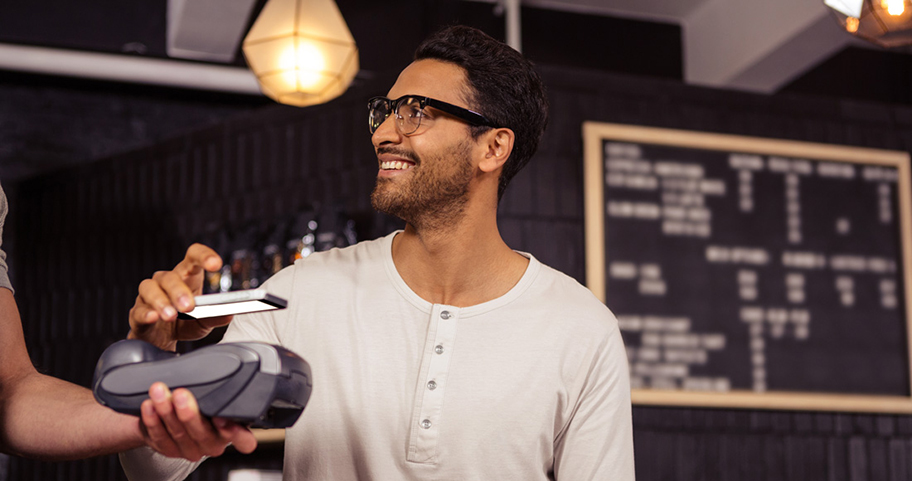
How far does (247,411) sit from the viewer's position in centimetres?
97

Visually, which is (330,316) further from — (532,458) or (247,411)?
(247,411)

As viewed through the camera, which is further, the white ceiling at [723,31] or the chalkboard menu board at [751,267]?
the white ceiling at [723,31]

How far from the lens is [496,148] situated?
69.9 inches

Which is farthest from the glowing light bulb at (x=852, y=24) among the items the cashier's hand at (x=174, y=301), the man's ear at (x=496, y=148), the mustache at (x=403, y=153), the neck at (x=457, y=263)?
the cashier's hand at (x=174, y=301)

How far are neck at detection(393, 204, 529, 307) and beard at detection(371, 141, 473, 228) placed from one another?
20 mm

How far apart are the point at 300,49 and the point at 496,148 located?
1.62 metres

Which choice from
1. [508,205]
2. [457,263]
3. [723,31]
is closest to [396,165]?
[457,263]

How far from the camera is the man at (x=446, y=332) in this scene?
4.86ft

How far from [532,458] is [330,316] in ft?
1.38

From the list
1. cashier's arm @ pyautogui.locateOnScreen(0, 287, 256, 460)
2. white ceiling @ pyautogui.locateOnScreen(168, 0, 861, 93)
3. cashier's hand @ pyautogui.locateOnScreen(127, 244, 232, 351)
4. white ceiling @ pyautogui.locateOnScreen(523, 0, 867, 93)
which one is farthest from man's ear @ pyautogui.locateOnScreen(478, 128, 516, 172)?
white ceiling @ pyautogui.locateOnScreen(168, 0, 861, 93)

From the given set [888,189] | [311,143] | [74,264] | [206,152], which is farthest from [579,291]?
[74,264]

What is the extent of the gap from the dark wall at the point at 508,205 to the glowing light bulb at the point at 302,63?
330 mm

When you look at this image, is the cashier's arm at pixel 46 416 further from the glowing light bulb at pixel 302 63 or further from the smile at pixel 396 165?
the glowing light bulb at pixel 302 63

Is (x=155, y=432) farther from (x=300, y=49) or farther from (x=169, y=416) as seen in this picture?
(x=300, y=49)
